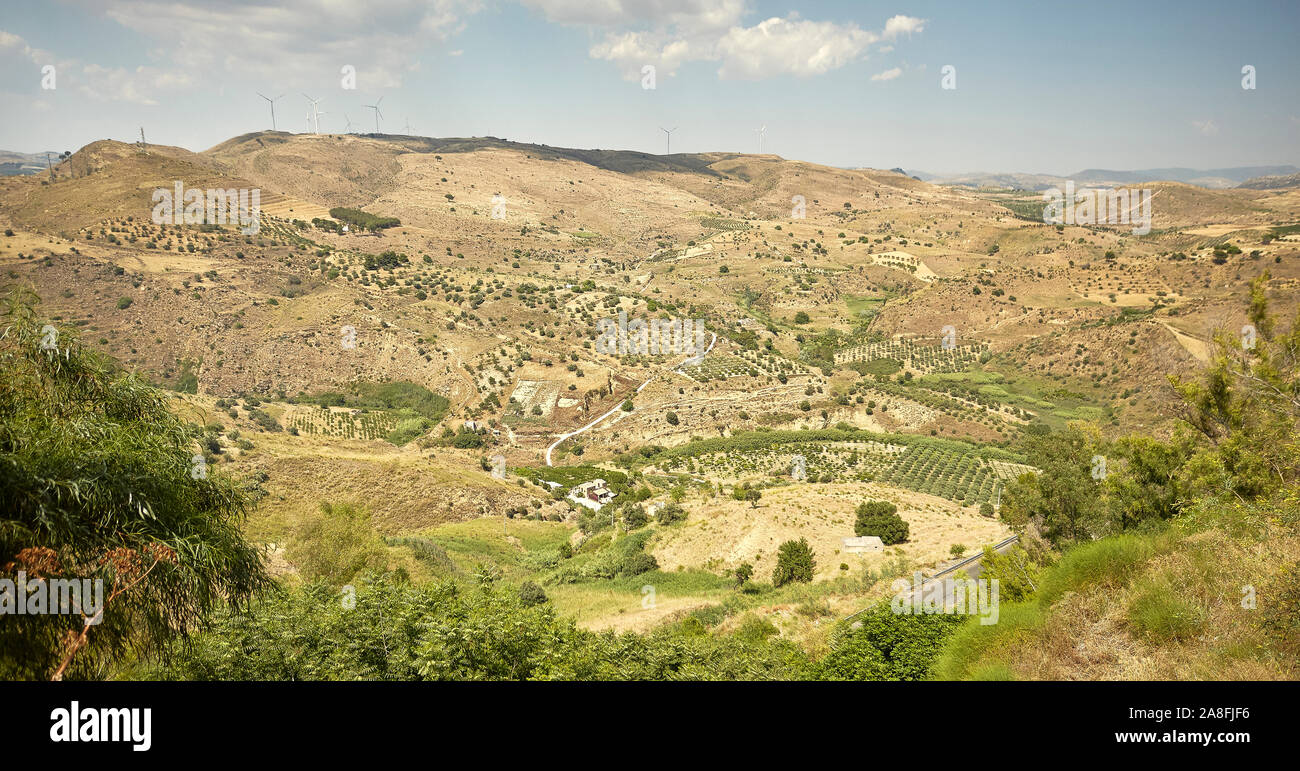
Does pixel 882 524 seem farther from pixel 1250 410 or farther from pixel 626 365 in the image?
pixel 626 365

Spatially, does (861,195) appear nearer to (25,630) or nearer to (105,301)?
(105,301)

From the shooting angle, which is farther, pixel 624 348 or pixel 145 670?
pixel 624 348

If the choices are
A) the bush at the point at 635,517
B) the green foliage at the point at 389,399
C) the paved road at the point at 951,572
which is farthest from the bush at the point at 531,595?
the green foliage at the point at 389,399

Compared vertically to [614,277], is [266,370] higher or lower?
lower

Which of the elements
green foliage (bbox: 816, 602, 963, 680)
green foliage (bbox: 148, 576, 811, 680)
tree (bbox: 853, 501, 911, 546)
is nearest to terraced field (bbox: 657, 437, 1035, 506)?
tree (bbox: 853, 501, 911, 546)

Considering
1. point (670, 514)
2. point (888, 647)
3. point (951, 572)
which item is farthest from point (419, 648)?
point (670, 514)
